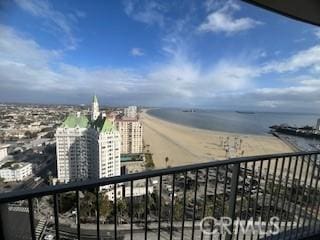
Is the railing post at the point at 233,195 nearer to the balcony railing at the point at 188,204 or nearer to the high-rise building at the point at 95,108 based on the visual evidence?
the balcony railing at the point at 188,204

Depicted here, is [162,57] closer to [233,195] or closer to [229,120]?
[229,120]

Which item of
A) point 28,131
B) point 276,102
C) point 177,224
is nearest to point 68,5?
point 28,131

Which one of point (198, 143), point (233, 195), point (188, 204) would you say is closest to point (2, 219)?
point (188, 204)

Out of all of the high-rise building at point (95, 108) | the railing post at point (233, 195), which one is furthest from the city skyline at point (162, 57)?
the railing post at point (233, 195)

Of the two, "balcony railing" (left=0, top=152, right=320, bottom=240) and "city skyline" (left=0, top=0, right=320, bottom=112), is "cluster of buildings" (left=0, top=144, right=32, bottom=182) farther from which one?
"balcony railing" (left=0, top=152, right=320, bottom=240)

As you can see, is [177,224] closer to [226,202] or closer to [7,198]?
[226,202]
